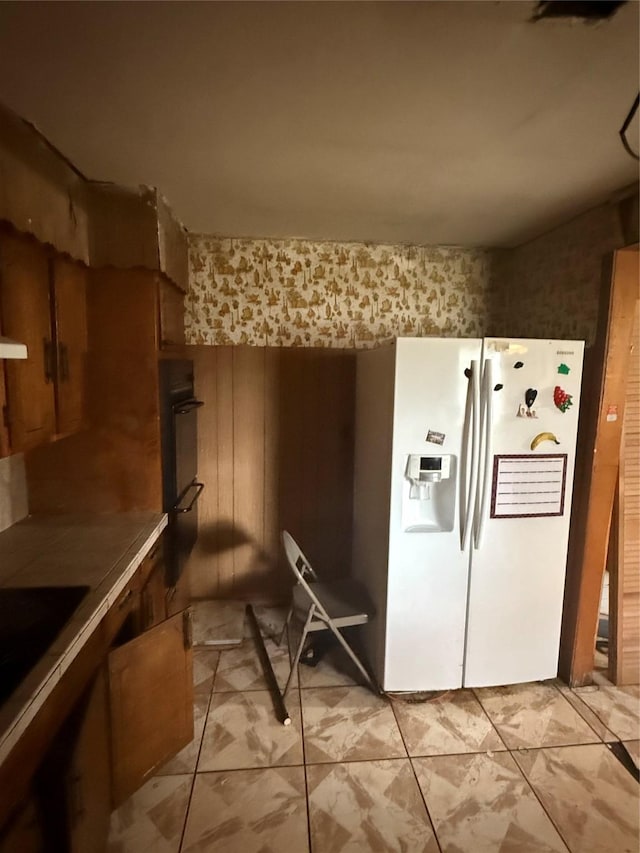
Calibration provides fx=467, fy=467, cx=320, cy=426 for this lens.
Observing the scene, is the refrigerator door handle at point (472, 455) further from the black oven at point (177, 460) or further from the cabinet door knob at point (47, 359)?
the cabinet door knob at point (47, 359)

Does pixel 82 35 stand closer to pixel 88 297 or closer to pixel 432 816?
pixel 88 297

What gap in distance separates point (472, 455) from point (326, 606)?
1.04 meters

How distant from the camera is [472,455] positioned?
6.80 ft

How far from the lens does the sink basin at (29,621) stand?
3.94 ft

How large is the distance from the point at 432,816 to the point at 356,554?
126 centimetres

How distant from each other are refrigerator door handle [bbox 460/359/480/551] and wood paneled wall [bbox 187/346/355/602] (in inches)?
37.8

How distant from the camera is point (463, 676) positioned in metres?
2.25

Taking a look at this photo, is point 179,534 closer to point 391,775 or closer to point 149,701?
point 149,701

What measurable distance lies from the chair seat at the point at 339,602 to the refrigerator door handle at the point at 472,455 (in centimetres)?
60

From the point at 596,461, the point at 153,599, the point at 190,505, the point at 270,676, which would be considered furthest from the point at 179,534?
the point at 596,461

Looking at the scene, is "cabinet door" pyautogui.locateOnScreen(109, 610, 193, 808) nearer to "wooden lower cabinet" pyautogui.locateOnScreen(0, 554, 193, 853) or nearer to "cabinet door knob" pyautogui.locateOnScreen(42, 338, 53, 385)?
"wooden lower cabinet" pyautogui.locateOnScreen(0, 554, 193, 853)

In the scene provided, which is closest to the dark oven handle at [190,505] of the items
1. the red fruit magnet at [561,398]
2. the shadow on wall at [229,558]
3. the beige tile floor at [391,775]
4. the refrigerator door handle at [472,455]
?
the shadow on wall at [229,558]

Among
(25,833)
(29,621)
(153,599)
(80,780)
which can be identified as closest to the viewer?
(25,833)

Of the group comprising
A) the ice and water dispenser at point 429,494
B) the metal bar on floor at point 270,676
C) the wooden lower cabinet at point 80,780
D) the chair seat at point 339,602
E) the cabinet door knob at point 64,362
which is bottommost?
the metal bar on floor at point 270,676
